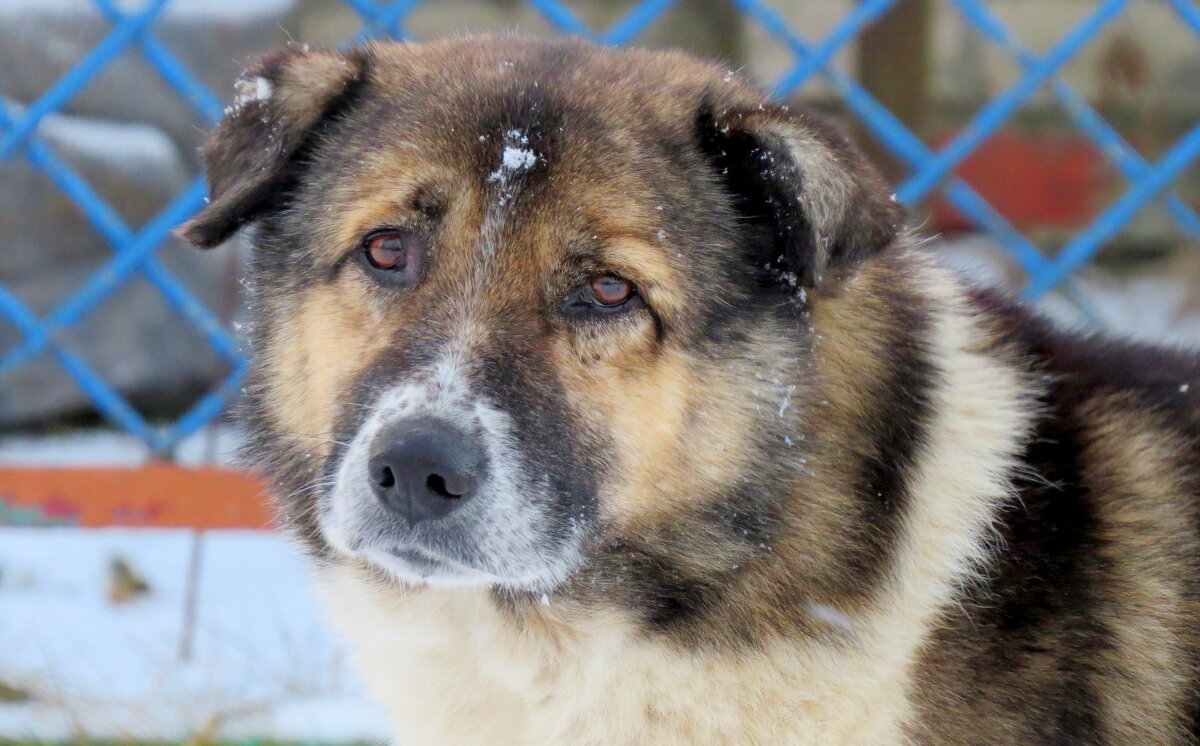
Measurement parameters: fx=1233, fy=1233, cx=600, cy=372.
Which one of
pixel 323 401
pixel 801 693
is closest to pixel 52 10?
pixel 323 401

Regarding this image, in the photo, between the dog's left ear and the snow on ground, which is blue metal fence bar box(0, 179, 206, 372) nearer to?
the snow on ground

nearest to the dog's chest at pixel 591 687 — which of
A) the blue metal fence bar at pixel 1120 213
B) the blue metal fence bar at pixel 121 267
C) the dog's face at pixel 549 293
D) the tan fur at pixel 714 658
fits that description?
the tan fur at pixel 714 658

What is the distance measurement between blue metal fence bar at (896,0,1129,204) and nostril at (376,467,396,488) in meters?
2.88

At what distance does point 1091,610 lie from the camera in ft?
6.72

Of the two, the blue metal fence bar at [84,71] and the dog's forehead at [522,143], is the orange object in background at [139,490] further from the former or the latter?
the dog's forehead at [522,143]

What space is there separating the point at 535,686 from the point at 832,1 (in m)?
6.06

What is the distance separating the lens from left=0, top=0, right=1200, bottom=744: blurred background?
3834 millimetres

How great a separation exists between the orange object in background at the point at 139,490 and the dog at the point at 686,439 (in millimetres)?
1892

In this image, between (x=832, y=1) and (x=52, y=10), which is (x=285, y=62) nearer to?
(x=52, y=10)

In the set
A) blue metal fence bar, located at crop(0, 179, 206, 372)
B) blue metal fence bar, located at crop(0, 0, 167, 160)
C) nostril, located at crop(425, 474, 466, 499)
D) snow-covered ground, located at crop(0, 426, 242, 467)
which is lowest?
snow-covered ground, located at crop(0, 426, 242, 467)

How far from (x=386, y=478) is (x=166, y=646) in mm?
2491

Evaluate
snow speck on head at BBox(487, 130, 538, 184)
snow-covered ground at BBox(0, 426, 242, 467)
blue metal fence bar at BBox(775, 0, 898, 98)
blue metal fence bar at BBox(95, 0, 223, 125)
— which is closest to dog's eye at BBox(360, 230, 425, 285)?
snow speck on head at BBox(487, 130, 538, 184)

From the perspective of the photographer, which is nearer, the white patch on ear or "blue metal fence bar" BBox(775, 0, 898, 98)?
the white patch on ear

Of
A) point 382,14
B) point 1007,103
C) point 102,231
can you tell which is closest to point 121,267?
point 102,231
